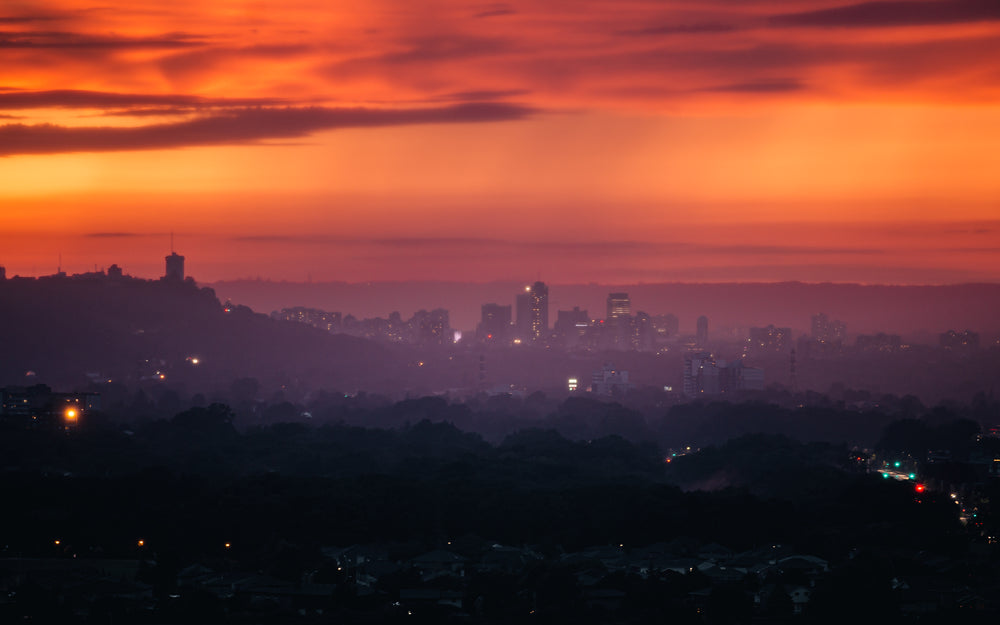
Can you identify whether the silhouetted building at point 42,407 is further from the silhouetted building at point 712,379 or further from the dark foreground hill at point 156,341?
the silhouetted building at point 712,379

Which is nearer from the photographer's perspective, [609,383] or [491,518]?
[491,518]

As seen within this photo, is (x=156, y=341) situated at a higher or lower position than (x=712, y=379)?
higher

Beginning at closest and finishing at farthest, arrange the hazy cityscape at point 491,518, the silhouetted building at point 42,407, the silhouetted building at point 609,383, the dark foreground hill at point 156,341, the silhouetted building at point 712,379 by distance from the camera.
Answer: the hazy cityscape at point 491,518
the silhouetted building at point 42,407
the dark foreground hill at point 156,341
the silhouetted building at point 712,379
the silhouetted building at point 609,383

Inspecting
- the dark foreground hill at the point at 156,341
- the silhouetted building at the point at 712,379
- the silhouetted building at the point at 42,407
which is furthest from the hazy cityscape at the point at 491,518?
the silhouetted building at the point at 712,379

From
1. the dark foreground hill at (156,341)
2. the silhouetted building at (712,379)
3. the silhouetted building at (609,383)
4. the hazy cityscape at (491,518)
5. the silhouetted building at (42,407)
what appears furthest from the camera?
the silhouetted building at (609,383)

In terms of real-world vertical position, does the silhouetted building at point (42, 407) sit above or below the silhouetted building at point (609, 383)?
above

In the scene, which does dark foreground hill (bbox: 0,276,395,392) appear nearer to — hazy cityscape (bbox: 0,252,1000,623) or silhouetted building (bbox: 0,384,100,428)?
hazy cityscape (bbox: 0,252,1000,623)

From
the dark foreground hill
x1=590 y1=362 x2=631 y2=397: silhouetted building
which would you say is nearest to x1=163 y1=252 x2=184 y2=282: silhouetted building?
the dark foreground hill

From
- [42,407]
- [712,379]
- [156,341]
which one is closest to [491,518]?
[42,407]

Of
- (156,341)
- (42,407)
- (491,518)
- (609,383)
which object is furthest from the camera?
(609,383)

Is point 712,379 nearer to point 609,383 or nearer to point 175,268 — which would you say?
point 609,383
